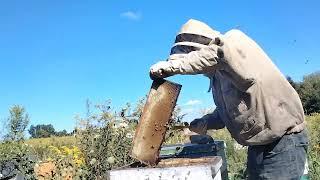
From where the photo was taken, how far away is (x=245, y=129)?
13.4ft

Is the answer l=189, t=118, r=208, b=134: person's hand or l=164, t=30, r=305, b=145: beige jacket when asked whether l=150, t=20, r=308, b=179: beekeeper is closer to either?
l=164, t=30, r=305, b=145: beige jacket

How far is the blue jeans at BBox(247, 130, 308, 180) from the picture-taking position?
4.02 metres

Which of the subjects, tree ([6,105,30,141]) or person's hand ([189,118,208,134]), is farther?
tree ([6,105,30,141])

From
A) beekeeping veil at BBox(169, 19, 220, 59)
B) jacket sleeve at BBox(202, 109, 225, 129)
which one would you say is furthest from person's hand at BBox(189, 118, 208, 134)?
beekeeping veil at BBox(169, 19, 220, 59)

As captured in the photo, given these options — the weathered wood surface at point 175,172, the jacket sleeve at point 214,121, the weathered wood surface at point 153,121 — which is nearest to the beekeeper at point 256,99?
the weathered wood surface at point 153,121

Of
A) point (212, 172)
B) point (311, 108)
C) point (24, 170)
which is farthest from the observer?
point (311, 108)

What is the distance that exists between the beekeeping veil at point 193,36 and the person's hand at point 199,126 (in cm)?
89

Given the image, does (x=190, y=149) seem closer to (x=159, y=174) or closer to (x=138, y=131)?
(x=138, y=131)

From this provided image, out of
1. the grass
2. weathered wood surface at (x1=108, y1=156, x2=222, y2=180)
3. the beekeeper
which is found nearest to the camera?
weathered wood surface at (x1=108, y1=156, x2=222, y2=180)

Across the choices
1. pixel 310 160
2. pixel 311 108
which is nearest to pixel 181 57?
pixel 310 160

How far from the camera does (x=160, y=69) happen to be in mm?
3713

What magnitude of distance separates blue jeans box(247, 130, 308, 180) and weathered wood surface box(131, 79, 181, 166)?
868 millimetres

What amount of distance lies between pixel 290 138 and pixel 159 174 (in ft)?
3.95

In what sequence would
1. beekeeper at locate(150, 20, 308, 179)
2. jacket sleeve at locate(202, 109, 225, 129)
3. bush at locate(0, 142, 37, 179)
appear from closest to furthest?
1. beekeeper at locate(150, 20, 308, 179)
2. jacket sleeve at locate(202, 109, 225, 129)
3. bush at locate(0, 142, 37, 179)
